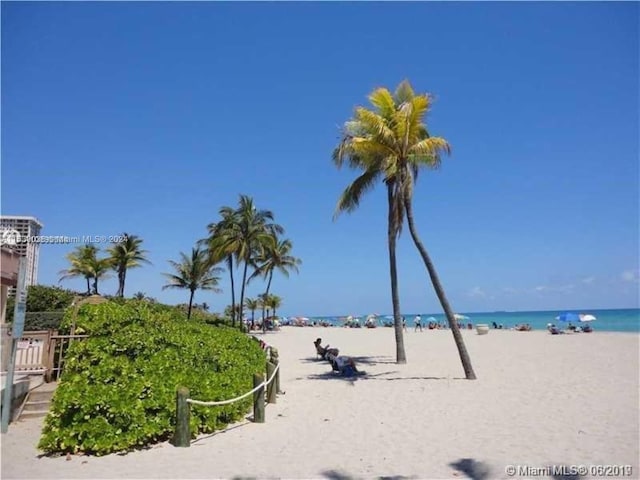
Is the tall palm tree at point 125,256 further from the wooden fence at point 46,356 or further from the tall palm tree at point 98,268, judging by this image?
the wooden fence at point 46,356

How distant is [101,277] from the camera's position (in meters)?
43.7

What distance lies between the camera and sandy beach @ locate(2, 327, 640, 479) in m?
6.00

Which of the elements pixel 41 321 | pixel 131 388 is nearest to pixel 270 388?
pixel 131 388

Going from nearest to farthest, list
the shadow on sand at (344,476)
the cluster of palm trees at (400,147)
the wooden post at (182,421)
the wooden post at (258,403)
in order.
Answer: the shadow on sand at (344,476) < the wooden post at (182,421) < the wooden post at (258,403) < the cluster of palm trees at (400,147)

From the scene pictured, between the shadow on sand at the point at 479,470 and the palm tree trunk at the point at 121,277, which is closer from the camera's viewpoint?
the shadow on sand at the point at 479,470

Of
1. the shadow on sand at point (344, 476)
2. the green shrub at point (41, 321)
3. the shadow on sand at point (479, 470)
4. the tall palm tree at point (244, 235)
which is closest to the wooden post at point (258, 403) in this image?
the shadow on sand at point (344, 476)

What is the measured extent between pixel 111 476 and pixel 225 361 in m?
3.72

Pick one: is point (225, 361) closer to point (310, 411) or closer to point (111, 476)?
point (310, 411)

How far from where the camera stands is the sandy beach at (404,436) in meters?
6.00

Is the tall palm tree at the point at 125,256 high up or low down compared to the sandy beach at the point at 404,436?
up
